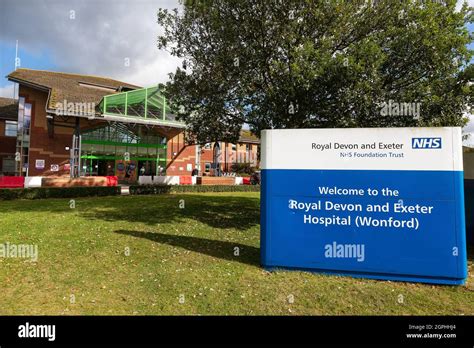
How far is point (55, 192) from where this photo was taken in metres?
17.8

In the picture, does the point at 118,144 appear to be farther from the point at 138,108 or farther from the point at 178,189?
the point at 178,189

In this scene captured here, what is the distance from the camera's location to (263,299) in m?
5.02

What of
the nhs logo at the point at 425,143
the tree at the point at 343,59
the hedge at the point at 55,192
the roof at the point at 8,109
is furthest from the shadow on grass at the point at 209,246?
the roof at the point at 8,109

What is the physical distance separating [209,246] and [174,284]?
7.87 ft

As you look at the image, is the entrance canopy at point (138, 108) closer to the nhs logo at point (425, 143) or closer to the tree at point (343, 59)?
the tree at point (343, 59)

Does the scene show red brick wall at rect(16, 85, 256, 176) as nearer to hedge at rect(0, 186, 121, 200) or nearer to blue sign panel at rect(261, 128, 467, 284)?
hedge at rect(0, 186, 121, 200)

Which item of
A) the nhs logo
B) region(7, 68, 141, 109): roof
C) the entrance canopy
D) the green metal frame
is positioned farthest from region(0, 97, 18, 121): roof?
the nhs logo

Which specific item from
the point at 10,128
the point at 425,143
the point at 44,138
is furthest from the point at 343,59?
the point at 10,128

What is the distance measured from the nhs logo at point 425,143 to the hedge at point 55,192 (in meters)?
17.7

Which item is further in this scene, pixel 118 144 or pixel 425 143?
pixel 118 144

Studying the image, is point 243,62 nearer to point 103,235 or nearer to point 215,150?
point 103,235

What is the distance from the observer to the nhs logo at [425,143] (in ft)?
18.5

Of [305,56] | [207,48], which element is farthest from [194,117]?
[305,56]

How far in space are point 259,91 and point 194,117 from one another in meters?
3.59
